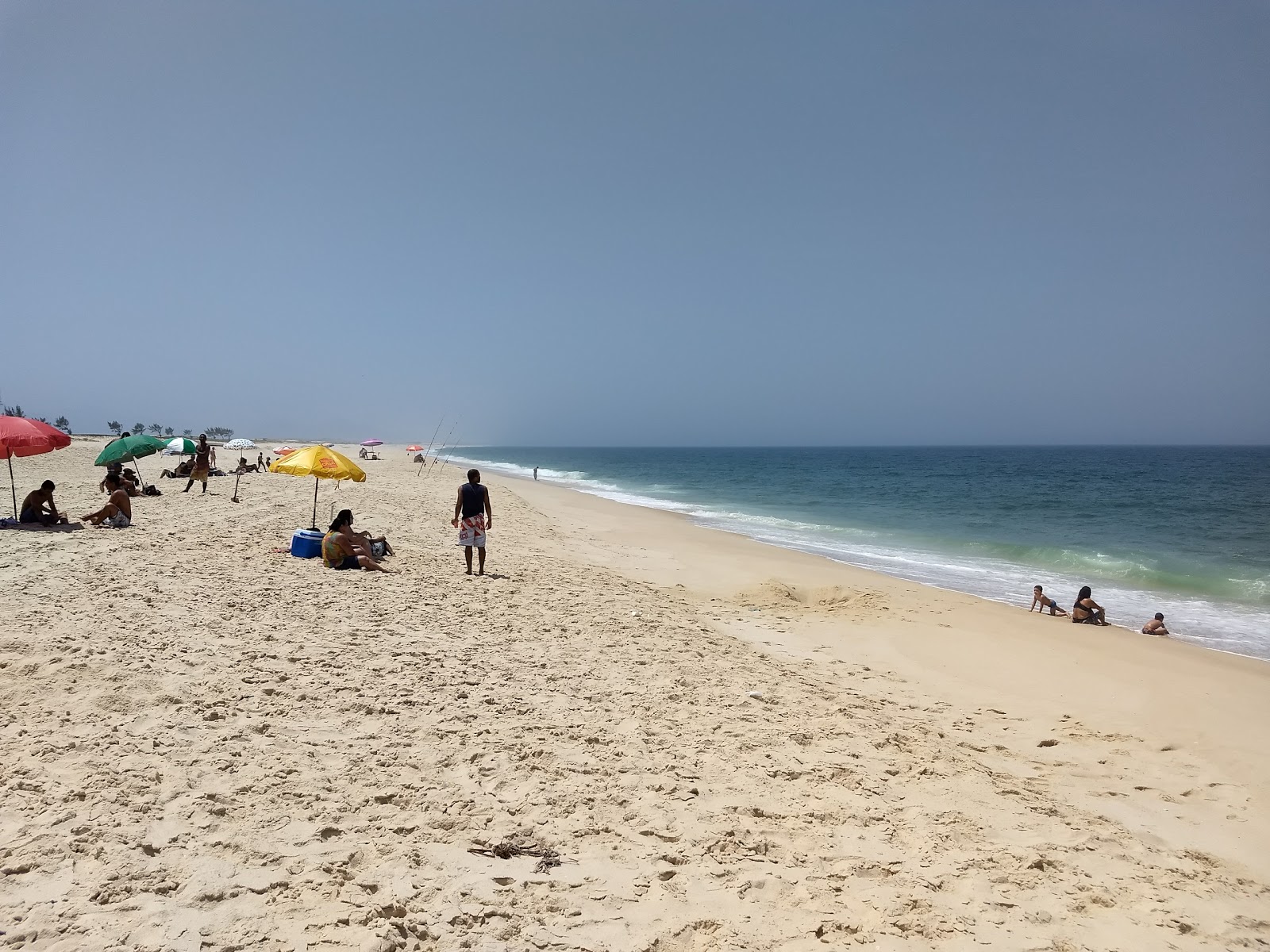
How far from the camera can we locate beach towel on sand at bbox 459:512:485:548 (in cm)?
982

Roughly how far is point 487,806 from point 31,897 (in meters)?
2.03

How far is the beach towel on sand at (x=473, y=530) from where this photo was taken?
32.2 feet

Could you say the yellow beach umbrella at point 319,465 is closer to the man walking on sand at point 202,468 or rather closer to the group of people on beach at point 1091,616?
the man walking on sand at point 202,468

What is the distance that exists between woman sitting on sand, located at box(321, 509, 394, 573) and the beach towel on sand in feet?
3.88

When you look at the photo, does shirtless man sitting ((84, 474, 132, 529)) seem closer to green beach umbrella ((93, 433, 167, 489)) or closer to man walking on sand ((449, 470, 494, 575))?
green beach umbrella ((93, 433, 167, 489))

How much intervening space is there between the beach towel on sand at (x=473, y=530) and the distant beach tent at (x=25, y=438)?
20.4 ft

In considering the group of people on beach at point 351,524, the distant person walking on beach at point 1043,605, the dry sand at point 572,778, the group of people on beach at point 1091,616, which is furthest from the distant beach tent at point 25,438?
the group of people on beach at point 1091,616

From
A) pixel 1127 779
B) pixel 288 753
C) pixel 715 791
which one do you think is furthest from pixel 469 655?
pixel 1127 779

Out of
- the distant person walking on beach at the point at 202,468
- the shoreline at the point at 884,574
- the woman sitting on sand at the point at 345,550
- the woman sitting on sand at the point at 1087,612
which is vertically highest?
the distant person walking on beach at the point at 202,468

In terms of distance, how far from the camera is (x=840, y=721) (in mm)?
5480

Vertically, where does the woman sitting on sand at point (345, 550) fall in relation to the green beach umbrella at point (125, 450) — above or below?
below

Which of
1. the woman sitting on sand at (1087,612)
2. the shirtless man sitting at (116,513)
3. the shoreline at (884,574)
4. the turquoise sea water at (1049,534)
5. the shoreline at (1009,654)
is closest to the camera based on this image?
the shoreline at (1009,654)

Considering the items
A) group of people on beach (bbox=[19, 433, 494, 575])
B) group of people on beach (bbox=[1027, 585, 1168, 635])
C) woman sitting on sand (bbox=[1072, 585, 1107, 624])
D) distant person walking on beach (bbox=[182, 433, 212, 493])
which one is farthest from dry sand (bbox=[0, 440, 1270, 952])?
Answer: distant person walking on beach (bbox=[182, 433, 212, 493])

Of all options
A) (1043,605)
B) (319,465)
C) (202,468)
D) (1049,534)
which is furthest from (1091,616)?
(202,468)
